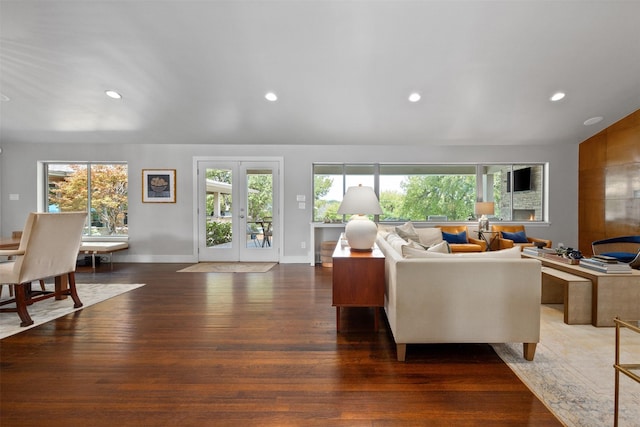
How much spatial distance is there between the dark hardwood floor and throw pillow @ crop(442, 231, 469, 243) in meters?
3.06

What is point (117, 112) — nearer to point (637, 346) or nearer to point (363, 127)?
point (363, 127)

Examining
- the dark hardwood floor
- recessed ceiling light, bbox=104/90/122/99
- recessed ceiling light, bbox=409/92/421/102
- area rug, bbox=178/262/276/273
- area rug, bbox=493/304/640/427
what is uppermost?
recessed ceiling light, bbox=104/90/122/99

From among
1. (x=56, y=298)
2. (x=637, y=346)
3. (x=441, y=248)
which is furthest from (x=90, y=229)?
(x=637, y=346)

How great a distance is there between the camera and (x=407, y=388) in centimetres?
184

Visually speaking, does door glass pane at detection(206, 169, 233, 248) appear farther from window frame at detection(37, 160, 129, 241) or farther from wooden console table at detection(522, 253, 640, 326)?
wooden console table at detection(522, 253, 640, 326)

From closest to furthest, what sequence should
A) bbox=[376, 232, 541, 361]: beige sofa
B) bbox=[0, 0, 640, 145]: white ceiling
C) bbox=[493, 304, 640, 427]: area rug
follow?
bbox=[493, 304, 640, 427]: area rug
bbox=[376, 232, 541, 361]: beige sofa
bbox=[0, 0, 640, 145]: white ceiling

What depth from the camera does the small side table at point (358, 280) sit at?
100 inches

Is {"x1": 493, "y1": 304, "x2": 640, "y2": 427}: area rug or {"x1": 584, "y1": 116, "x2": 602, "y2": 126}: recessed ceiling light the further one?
{"x1": 584, "y1": 116, "x2": 602, "y2": 126}: recessed ceiling light

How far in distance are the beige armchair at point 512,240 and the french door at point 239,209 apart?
13.4 ft

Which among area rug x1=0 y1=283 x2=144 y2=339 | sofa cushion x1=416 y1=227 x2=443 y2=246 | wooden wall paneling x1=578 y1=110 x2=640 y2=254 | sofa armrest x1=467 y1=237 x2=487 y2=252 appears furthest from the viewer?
sofa cushion x1=416 y1=227 x2=443 y2=246

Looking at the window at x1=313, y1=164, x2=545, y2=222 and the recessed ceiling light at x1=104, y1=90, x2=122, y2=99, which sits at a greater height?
the recessed ceiling light at x1=104, y1=90, x2=122, y2=99

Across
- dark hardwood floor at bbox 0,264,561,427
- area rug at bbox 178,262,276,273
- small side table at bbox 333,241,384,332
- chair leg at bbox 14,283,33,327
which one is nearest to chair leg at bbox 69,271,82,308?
dark hardwood floor at bbox 0,264,561,427

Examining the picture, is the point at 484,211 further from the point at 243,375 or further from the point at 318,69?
the point at 243,375

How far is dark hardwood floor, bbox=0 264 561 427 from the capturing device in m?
1.61
